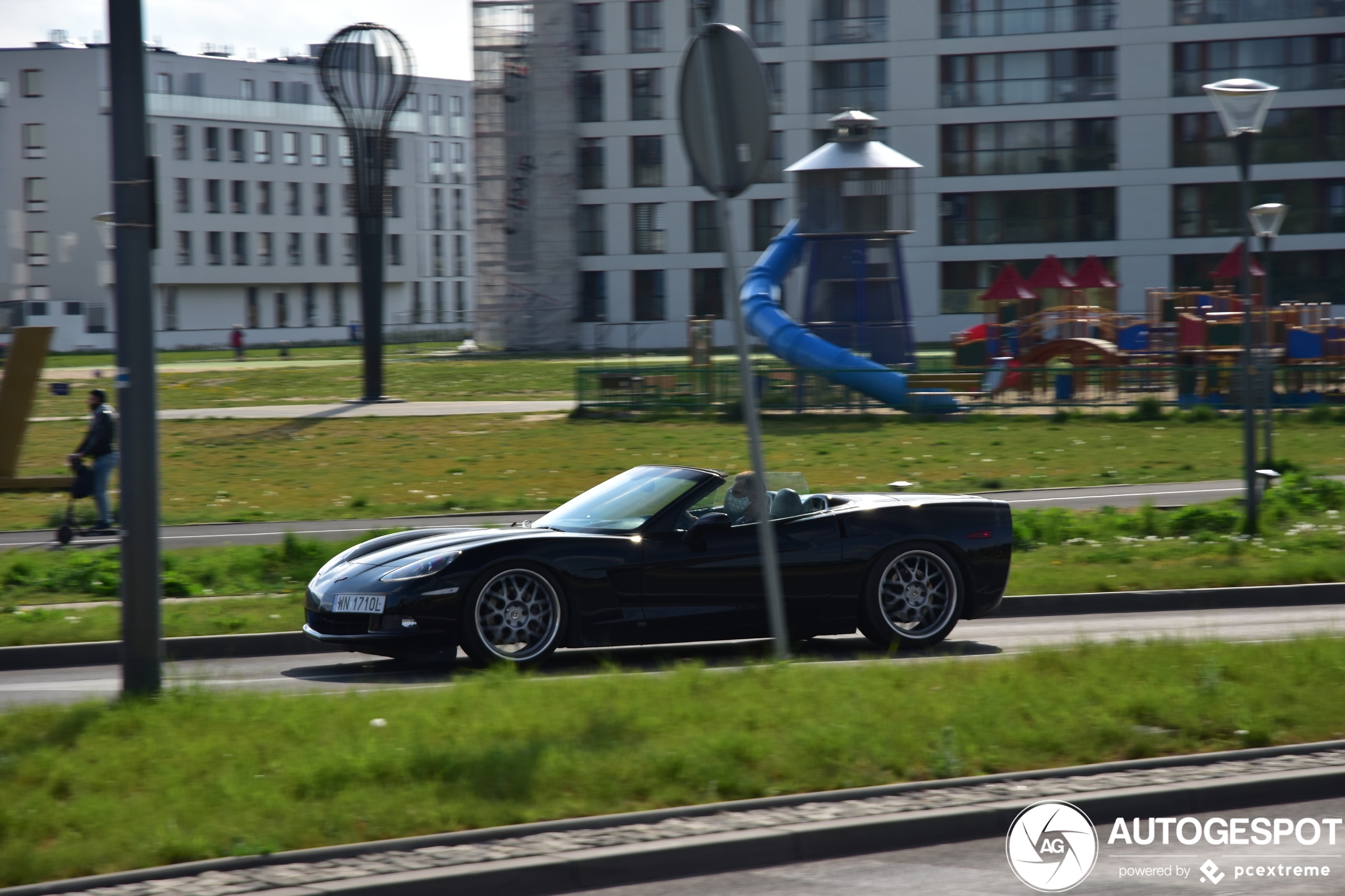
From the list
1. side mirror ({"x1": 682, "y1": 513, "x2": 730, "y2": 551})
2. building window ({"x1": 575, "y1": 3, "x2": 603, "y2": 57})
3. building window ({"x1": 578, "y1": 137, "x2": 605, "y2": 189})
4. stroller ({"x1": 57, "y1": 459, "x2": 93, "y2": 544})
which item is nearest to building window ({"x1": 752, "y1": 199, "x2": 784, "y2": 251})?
building window ({"x1": 578, "y1": 137, "x2": 605, "y2": 189})

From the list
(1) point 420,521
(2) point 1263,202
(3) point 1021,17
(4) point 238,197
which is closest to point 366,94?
(1) point 420,521

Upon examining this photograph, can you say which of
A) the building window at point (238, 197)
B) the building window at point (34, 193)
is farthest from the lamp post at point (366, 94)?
the building window at point (238, 197)

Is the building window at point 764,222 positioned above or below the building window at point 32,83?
below

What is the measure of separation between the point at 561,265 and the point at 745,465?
48807 mm

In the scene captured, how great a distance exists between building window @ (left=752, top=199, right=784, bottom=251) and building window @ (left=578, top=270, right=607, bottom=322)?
7543mm

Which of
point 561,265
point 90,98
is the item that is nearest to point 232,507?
point 561,265

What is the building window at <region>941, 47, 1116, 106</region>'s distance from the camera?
2557 inches

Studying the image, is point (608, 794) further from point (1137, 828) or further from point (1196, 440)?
point (1196, 440)

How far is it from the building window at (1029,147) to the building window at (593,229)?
1589cm

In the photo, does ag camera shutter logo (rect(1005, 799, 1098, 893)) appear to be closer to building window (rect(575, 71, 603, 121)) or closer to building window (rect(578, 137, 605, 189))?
building window (rect(578, 137, 605, 189))

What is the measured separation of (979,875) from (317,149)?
101198 millimetres

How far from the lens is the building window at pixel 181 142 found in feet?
301

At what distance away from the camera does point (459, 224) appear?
117 meters

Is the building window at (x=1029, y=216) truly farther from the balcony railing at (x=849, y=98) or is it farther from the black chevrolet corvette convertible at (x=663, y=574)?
the black chevrolet corvette convertible at (x=663, y=574)
